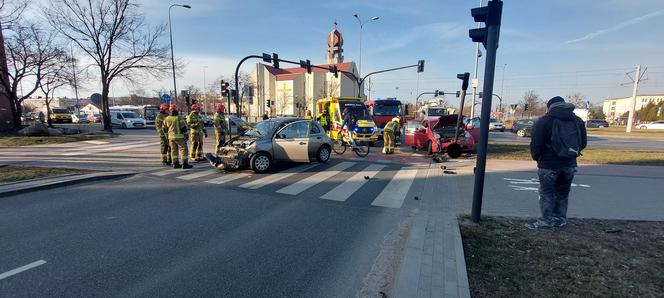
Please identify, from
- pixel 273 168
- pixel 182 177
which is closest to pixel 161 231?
pixel 182 177

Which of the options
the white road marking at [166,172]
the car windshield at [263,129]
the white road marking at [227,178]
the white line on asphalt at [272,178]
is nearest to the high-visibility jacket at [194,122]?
the white road marking at [166,172]

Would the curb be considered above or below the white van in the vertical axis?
below

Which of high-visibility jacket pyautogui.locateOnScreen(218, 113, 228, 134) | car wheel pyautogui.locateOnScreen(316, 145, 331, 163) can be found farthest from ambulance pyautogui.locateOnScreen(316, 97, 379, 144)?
high-visibility jacket pyautogui.locateOnScreen(218, 113, 228, 134)

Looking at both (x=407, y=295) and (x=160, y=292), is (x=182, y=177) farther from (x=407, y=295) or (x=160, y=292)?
(x=407, y=295)

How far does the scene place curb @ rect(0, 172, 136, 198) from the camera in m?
6.47

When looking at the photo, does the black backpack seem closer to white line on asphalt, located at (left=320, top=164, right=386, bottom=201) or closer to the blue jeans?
the blue jeans

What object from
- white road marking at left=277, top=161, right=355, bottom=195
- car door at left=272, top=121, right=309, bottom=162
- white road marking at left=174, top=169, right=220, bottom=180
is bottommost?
white road marking at left=174, top=169, right=220, bottom=180

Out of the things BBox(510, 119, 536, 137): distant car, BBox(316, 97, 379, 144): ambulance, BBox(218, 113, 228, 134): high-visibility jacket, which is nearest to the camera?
BBox(218, 113, 228, 134): high-visibility jacket

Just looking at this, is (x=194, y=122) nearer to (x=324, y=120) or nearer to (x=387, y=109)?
(x=324, y=120)

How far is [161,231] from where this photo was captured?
4.54 metres

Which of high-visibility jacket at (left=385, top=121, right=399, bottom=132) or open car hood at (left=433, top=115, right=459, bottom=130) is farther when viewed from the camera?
high-visibility jacket at (left=385, top=121, right=399, bottom=132)

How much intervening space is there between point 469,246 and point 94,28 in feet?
96.5

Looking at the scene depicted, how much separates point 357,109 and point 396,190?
1044 centimetres

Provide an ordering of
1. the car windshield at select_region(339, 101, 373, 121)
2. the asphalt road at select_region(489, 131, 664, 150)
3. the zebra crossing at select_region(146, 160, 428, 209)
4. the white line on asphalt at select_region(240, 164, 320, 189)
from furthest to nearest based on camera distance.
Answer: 1. the asphalt road at select_region(489, 131, 664, 150)
2. the car windshield at select_region(339, 101, 373, 121)
3. the white line on asphalt at select_region(240, 164, 320, 189)
4. the zebra crossing at select_region(146, 160, 428, 209)
